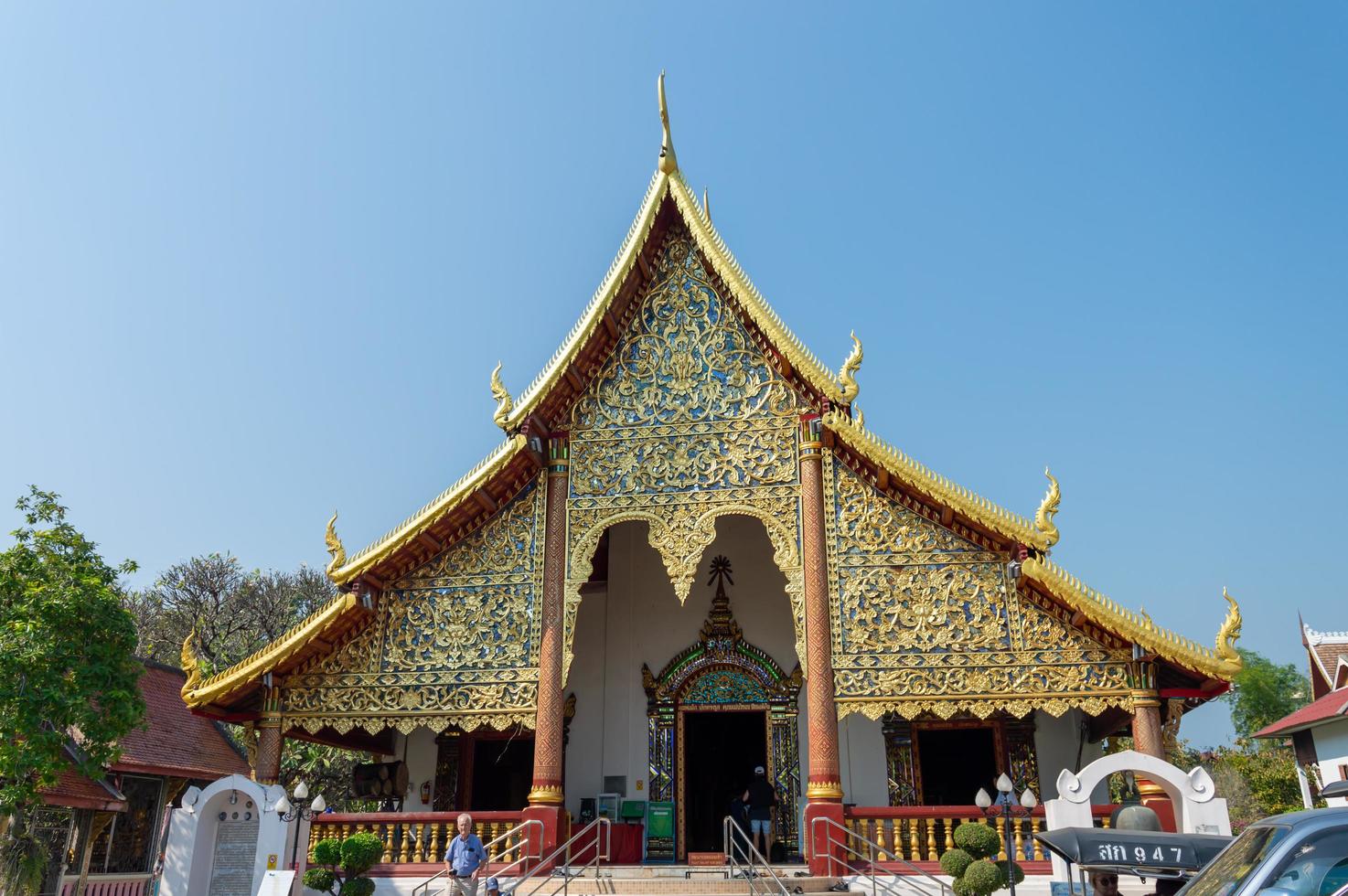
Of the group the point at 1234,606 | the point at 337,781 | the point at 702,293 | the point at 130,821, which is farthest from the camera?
the point at 337,781

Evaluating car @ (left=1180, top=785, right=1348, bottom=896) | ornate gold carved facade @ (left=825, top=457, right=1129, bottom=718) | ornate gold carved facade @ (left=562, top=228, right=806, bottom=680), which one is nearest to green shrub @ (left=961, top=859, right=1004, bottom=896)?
ornate gold carved facade @ (left=825, top=457, right=1129, bottom=718)

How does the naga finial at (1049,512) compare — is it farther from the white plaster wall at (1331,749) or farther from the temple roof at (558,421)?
the white plaster wall at (1331,749)

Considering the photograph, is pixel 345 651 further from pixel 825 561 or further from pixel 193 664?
pixel 825 561

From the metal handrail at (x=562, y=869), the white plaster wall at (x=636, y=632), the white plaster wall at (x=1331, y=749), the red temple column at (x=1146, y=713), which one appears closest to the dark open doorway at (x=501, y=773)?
the white plaster wall at (x=636, y=632)

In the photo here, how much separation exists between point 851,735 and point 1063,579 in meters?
3.69

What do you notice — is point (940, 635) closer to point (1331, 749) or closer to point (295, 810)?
point (295, 810)

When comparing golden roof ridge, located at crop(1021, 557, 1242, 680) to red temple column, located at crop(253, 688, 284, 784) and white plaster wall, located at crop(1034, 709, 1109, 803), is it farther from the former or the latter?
red temple column, located at crop(253, 688, 284, 784)

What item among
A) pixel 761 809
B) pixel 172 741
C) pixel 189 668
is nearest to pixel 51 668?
pixel 189 668

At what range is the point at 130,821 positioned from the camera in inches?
531

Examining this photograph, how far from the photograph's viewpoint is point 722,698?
12297mm

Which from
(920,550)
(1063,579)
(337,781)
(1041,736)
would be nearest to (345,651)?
(920,550)

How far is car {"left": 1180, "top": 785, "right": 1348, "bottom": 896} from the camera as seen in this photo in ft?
10.1

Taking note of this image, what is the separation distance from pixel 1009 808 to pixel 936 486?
290 centimetres

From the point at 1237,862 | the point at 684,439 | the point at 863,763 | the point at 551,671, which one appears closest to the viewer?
the point at 1237,862
